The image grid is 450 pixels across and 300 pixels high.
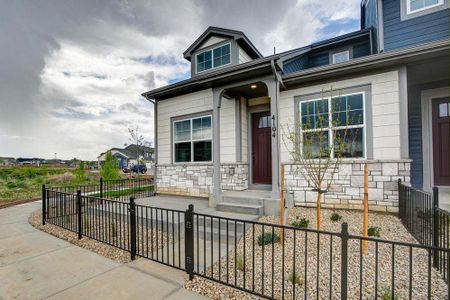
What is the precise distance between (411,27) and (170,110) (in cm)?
→ 815

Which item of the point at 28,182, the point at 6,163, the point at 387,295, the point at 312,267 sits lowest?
the point at 28,182

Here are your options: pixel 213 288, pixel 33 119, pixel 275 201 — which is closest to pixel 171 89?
pixel 275 201

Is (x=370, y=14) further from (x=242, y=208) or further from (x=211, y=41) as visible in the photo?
(x=242, y=208)

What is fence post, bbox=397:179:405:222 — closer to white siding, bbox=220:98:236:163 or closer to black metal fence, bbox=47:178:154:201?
white siding, bbox=220:98:236:163

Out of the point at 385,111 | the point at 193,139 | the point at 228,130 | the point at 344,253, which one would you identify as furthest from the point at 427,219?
the point at 193,139

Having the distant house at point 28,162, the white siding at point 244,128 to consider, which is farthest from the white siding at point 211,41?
the distant house at point 28,162

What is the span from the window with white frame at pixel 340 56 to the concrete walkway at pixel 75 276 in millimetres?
9188

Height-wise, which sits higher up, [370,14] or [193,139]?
[370,14]

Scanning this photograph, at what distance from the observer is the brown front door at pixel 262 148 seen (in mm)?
7141

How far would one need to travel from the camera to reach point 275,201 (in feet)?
17.3

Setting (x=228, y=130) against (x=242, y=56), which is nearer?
(x=228, y=130)

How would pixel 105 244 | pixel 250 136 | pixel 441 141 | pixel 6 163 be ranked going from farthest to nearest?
pixel 6 163 → pixel 250 136 → pixel 441 141 → pixel 105 244

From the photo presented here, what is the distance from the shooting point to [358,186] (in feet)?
18.0

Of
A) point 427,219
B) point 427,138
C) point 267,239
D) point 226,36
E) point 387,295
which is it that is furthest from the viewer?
point 226,36
